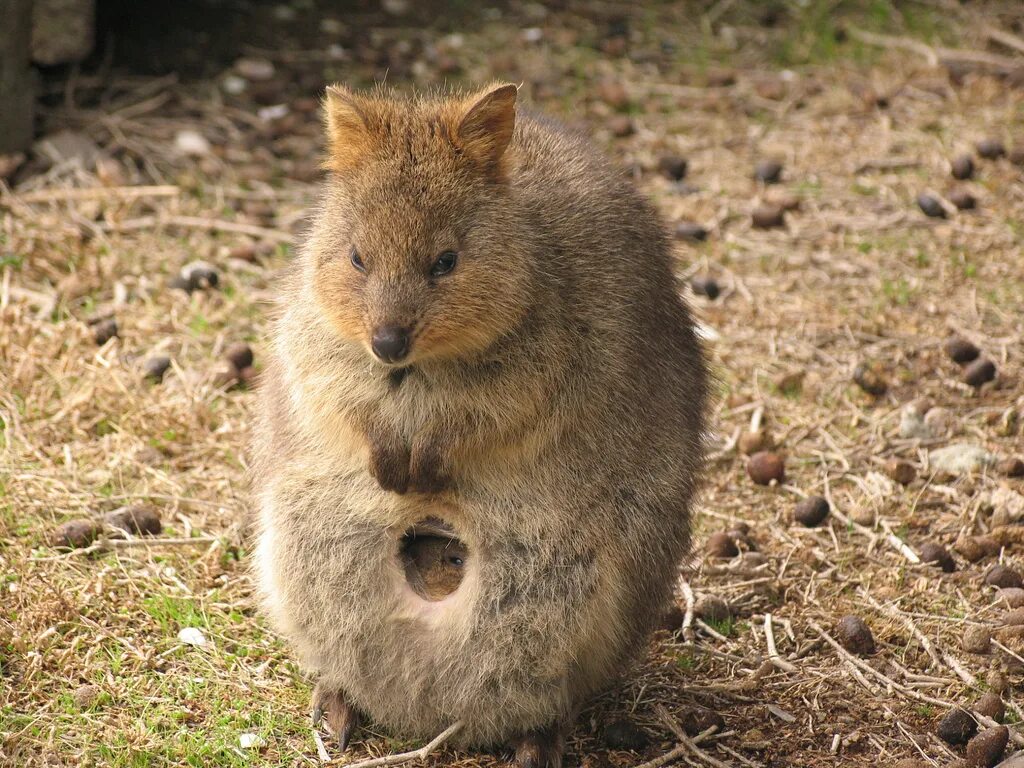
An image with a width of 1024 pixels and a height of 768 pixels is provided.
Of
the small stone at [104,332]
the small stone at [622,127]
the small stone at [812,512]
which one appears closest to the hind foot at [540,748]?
the small stone at [812,512]

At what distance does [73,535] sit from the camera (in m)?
4.70

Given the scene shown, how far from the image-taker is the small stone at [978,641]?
4488mm

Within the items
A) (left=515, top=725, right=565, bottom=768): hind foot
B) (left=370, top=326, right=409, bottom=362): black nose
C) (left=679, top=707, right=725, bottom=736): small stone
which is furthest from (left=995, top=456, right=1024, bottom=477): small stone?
(left=370, top=326, right=409, bottom=362): black nose

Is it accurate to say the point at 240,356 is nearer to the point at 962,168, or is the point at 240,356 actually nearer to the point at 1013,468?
the point at 1013,468

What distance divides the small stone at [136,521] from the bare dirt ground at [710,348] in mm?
69

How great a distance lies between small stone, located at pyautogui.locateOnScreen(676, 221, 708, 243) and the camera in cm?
704

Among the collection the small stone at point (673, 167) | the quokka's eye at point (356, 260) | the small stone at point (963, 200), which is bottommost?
the small stone at point (673, 167)

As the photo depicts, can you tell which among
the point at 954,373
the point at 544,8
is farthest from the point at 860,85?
the point at 954,373

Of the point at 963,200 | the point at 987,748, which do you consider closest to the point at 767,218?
the point at 963,200

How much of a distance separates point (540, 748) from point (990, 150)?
5.10 metres

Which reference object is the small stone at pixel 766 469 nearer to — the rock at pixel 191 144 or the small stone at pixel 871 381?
the small stone at pixel 871 381

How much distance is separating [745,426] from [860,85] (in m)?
3.65

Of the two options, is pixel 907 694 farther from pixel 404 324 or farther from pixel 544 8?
pixel 544 8

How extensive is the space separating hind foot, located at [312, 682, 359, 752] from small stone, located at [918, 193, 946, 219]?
458 cm
